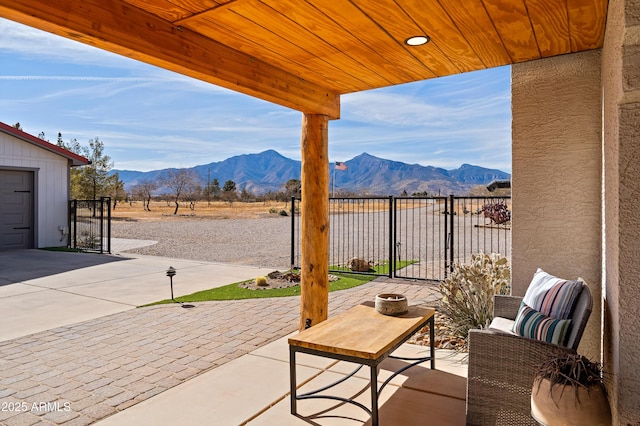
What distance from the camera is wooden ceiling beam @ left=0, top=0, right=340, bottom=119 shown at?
1.99m

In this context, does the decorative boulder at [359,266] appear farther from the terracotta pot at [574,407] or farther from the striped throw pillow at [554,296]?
the terracotta pot at [574,407]

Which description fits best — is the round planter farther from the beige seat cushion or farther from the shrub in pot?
the shrub in pot

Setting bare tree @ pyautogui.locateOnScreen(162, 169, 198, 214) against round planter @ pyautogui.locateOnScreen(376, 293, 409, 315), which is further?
bare tree @ pyautogui.locateOnScreen(162, 169, 198, 214)

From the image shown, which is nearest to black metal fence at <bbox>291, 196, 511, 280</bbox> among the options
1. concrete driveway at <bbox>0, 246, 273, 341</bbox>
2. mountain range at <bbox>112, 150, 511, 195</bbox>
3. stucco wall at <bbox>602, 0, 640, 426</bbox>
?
concrete driveway at <bbox>0, 246, 273, 341</bbox>

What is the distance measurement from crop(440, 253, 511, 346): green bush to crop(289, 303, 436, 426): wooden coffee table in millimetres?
889

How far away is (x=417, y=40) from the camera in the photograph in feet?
9.04

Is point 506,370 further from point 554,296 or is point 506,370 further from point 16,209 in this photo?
point 16,209

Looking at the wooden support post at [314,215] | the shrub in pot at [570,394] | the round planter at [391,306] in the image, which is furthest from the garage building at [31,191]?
the shrub in pot at [570,394]

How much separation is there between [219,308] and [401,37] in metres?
3.85

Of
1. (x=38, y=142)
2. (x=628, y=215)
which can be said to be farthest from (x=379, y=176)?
(x=628, y=215)

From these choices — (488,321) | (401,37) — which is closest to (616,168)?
(401,37)

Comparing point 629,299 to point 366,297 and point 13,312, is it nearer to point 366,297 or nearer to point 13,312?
point 366,297

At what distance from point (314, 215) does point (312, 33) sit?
1.72 m

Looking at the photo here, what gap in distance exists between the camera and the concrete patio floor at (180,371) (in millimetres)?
2533
